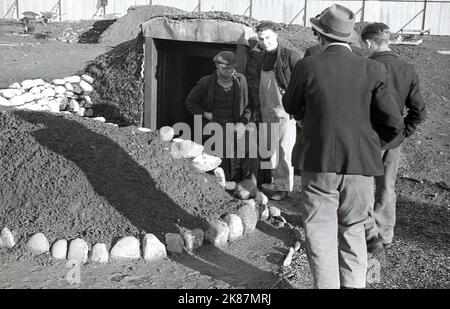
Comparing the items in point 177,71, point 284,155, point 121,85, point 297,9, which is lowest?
point 284,155

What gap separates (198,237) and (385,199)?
1.64 m

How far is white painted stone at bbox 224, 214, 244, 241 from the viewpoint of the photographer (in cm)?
545

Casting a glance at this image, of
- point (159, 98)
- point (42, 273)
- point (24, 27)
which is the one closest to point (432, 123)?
point (159, 98)

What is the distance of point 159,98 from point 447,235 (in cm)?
489

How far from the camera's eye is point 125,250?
4.91 metres

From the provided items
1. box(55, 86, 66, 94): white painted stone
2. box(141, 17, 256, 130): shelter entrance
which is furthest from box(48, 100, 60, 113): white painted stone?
box(141, 17, 256, 130): shelter entrance

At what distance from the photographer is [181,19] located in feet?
27.7

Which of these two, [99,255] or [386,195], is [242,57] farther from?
[99,255]

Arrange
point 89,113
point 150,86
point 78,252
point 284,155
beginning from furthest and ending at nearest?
point 89,113
point 150,86
point 284,155
point 78,252

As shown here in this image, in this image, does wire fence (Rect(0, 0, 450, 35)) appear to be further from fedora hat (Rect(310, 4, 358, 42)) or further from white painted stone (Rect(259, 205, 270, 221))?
fedora hat (Rect(310, 4, 358, 42))

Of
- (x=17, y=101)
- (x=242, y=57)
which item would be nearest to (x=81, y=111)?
(x=17, y=101)

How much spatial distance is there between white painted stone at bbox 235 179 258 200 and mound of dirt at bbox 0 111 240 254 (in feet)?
0.49

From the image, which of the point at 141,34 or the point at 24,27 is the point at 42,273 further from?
the point at 24,27

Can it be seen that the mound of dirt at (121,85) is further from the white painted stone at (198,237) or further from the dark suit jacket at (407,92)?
the dark suit jacket at (407,92)
